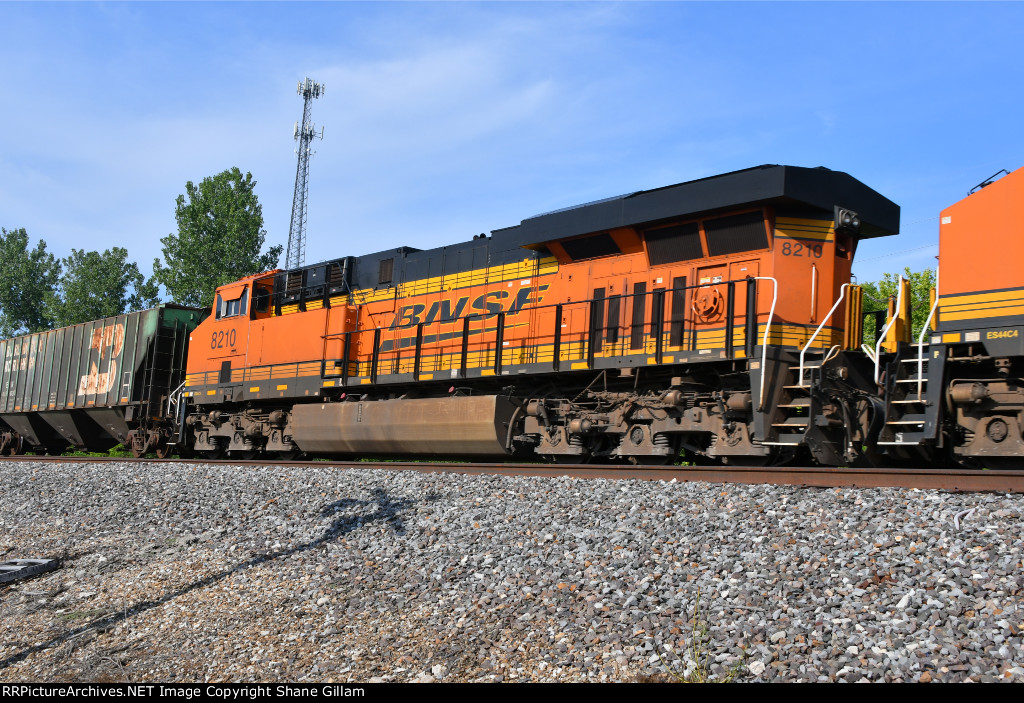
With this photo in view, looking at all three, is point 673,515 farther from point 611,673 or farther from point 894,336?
point 894,336

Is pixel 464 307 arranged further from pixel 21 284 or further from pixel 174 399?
pixel 21 284

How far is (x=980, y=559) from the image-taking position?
448 centimetres

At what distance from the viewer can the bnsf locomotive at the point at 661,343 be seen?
774 cm

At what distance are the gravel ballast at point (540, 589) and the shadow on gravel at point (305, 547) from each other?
22 mm

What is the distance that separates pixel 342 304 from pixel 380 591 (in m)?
9.65

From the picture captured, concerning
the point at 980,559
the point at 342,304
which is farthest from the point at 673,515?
the point at 342,304

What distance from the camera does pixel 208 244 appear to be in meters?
38.5

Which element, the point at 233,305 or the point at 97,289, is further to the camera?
the point at 97,289

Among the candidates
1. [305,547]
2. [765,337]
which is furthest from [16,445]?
[765,337]

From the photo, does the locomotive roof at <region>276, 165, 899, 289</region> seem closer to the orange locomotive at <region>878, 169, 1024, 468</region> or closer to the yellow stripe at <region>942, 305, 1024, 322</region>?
the orange locomotive at <region>878, 169, 1024, 468</region>

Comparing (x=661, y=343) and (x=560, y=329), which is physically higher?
(x=560, y=329)

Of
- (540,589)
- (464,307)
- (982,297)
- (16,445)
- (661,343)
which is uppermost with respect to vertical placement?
(464,307)

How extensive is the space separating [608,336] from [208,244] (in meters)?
32.4

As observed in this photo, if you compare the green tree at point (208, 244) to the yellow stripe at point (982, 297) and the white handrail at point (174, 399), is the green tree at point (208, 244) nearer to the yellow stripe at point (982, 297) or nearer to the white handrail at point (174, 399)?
the white handrail at point (174, 399)
